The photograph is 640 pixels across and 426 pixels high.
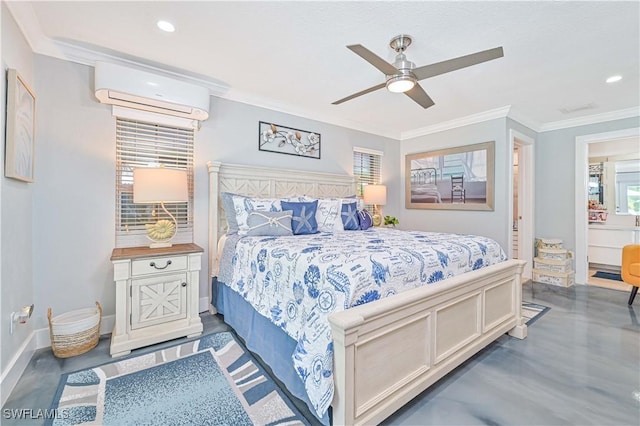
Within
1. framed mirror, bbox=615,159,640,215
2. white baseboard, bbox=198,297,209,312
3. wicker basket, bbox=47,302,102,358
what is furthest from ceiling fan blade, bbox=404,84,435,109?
framed mirror, bbox=615,159,640,215

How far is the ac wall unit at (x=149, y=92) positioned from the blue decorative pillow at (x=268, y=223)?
1.23 metres

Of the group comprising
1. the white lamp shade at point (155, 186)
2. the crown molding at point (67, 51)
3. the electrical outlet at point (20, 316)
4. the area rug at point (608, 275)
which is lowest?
the area rug at point (608, 275)

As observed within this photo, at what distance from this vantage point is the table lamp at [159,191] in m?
2.40

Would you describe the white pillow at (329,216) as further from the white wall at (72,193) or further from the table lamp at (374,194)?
the white wall at (72,193)

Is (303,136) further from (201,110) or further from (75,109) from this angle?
(75,109)

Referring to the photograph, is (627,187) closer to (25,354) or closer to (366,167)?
(366,167)

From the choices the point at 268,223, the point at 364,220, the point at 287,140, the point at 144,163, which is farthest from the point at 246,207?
the point at 364,220

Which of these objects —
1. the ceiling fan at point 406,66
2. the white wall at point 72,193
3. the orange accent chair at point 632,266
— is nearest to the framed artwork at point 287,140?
the white wall at point 72,193

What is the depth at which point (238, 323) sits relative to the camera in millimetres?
2447

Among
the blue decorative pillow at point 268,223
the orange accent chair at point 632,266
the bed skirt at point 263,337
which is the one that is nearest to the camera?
the bed skirt at point 263,337

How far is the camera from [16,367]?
6.06ft

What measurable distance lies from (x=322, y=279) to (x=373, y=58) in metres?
1.52

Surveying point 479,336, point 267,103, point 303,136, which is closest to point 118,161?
point 267,103

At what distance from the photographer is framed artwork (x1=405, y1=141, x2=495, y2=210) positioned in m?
4.07
